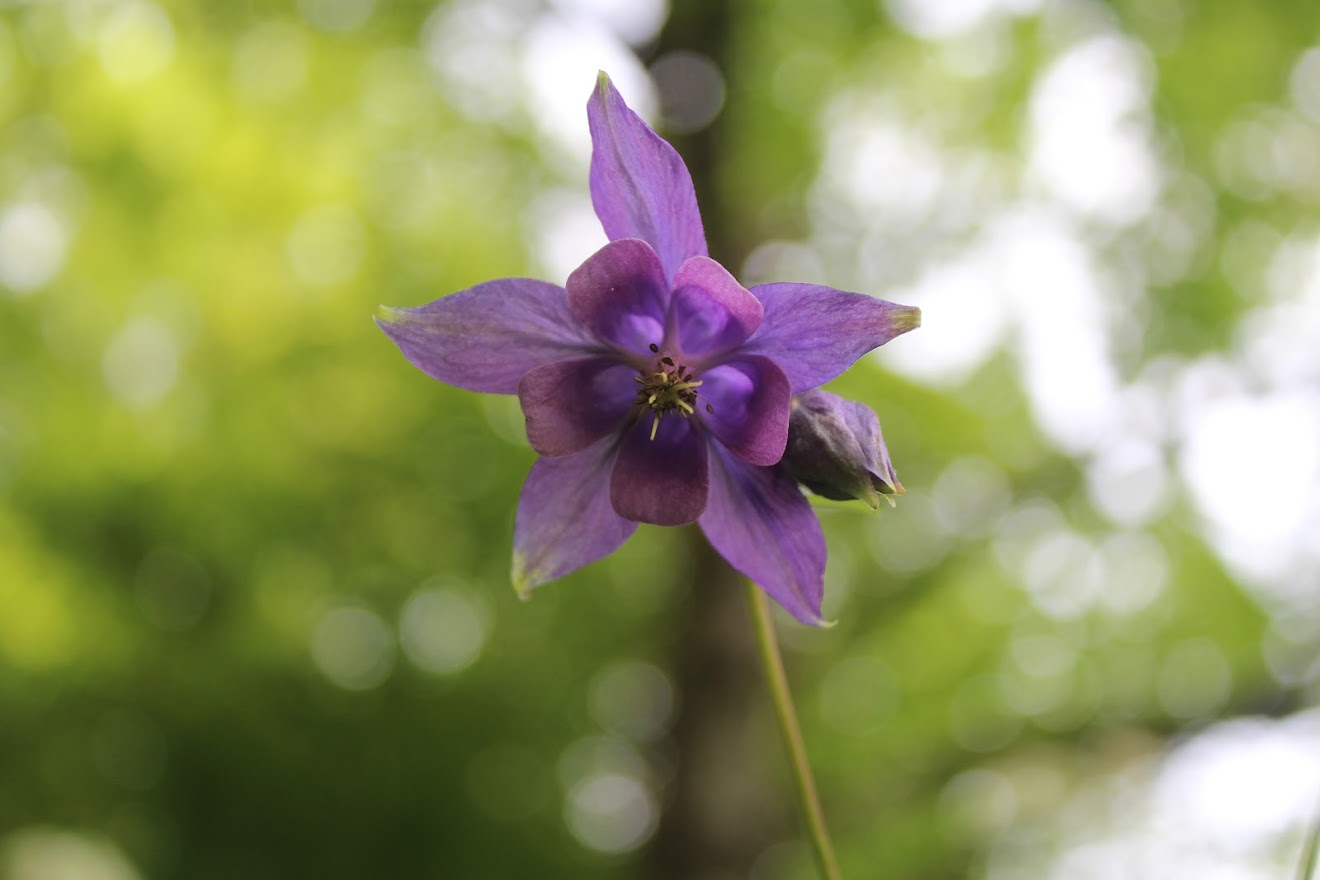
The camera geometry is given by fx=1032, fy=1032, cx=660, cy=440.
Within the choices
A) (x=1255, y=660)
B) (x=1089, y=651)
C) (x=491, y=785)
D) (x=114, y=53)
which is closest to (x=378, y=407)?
(x=114, y=53)

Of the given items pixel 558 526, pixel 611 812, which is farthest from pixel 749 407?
pixel 611 812

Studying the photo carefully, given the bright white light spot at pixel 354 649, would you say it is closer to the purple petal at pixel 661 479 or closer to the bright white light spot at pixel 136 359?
the bright white light spot at pixel 136 359

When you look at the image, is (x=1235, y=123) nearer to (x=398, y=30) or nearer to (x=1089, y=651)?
(x=1089, y=651)

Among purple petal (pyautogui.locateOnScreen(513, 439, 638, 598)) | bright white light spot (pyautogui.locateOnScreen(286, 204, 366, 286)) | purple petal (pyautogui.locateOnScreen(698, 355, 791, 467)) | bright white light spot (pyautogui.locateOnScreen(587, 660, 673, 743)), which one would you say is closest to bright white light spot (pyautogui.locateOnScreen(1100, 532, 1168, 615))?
bright white light spot (pyautogui.locateOnScreen(587, 660, 673, 743))

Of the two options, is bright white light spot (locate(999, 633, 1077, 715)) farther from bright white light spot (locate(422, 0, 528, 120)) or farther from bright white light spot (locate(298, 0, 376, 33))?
bright white light spot (locate(298, 0, 376, 33))

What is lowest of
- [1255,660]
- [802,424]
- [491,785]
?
[802,424]

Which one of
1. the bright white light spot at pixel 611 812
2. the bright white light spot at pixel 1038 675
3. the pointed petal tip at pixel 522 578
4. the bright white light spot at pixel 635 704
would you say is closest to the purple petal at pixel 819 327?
the pointed petal tip at pixel 522 578

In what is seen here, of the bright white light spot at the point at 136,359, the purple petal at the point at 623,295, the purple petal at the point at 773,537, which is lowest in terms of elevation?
the purple petal at the point at 773,537
